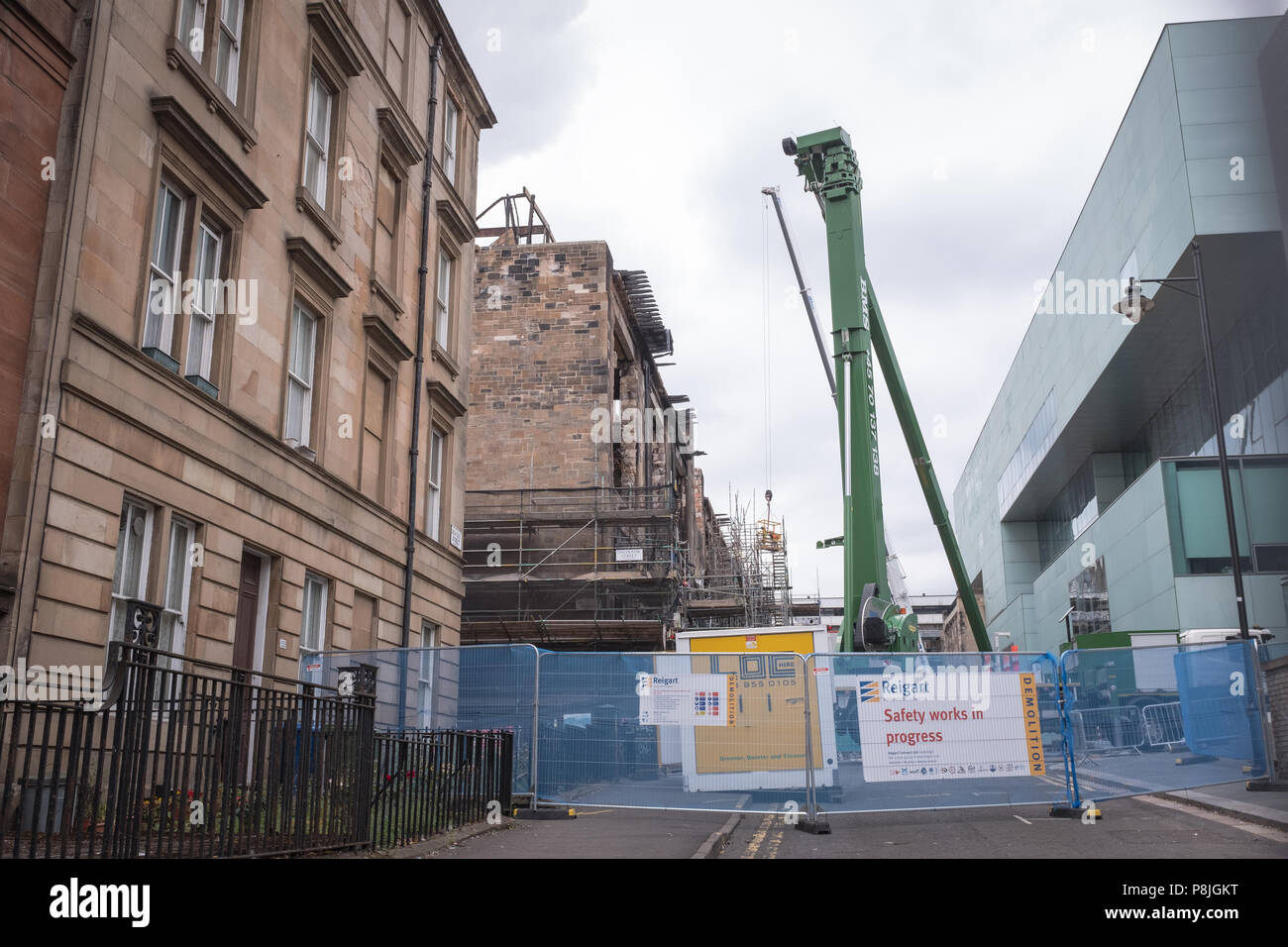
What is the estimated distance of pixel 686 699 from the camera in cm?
1438

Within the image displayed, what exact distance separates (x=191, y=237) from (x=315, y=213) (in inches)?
134

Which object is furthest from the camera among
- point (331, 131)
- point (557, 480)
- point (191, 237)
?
point (557, 480)

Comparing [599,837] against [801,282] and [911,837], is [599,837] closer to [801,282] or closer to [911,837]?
[911,837]

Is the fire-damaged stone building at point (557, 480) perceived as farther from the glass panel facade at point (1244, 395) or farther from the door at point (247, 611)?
the glass panel facade at point (1244, 395)

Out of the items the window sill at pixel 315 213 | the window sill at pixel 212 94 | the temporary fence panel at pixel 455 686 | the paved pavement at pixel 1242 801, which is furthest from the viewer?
the window sill at pixel 315 213

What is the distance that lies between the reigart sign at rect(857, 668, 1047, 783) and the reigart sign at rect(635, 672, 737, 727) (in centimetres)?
171

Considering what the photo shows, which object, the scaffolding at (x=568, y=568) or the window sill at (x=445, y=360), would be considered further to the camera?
the scaffolding at (x=568, y=568)

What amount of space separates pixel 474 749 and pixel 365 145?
11.0 metres

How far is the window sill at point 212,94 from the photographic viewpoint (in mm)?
12906

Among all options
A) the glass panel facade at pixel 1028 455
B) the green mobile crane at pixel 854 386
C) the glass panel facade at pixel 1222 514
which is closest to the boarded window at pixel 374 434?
the green mobile crane at pixel 854 386

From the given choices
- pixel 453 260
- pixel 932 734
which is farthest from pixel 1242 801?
pixel 453 260

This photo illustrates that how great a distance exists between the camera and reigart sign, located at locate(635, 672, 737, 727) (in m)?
14.2

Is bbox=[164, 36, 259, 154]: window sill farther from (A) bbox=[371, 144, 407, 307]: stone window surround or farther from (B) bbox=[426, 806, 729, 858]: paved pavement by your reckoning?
(B) bbox=[426, 806, 729, 858]: paved pavement

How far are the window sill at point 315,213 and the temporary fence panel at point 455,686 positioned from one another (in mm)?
6455
